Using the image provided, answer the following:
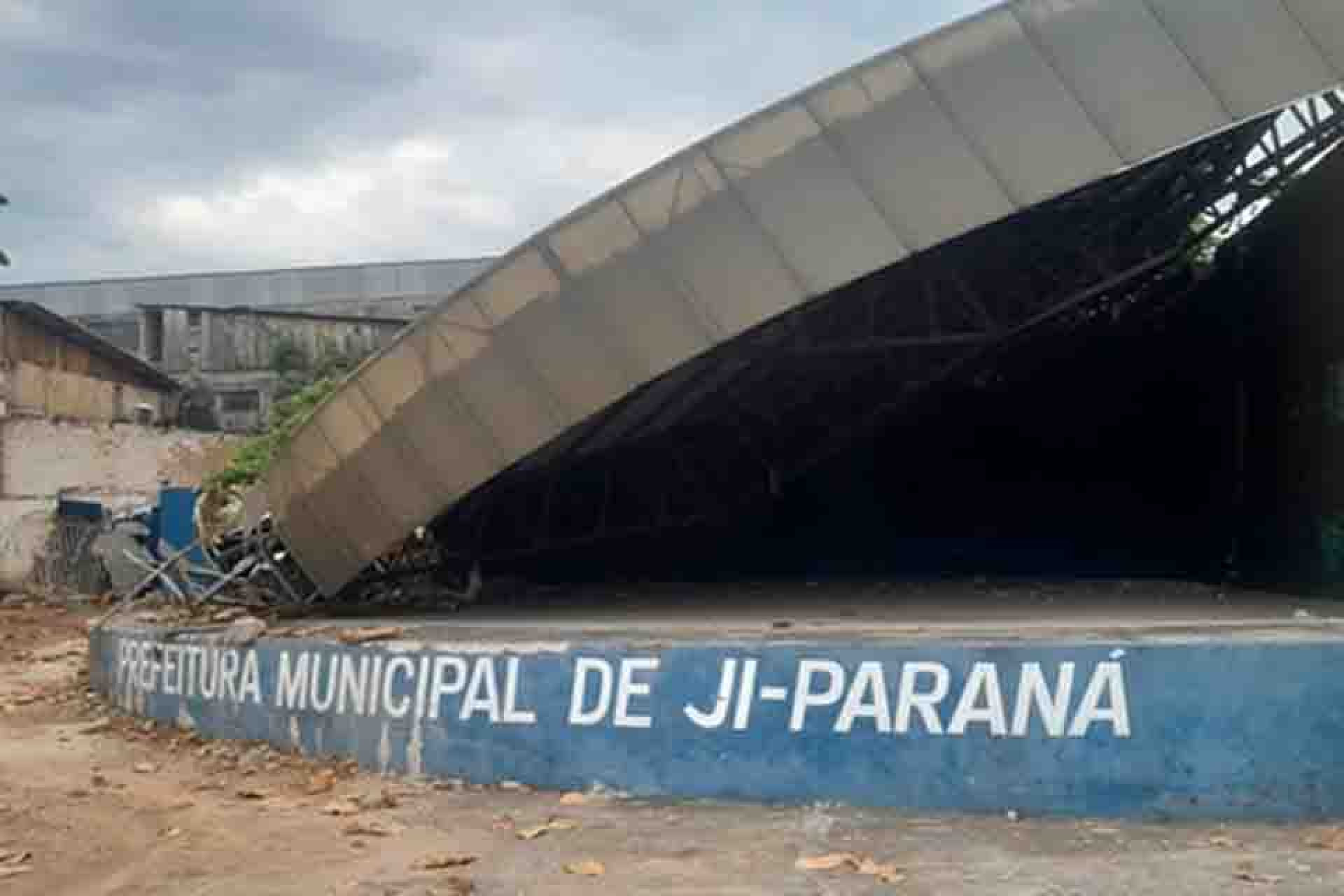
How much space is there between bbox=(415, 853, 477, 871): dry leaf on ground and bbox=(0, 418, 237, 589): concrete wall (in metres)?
22.4

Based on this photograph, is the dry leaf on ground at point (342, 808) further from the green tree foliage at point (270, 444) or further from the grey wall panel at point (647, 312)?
the green tree foliage at point (270, 444)

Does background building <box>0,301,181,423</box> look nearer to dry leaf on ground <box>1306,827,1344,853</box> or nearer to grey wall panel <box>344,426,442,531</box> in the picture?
grey wall panel <box>344,426,442,531</box>

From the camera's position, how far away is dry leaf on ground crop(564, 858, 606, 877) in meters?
8.10

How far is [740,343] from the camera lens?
1423cm

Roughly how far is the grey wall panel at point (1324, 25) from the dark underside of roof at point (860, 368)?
78.9 inches

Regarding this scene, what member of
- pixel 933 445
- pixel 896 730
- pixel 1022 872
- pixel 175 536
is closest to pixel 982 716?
pixel 896 730

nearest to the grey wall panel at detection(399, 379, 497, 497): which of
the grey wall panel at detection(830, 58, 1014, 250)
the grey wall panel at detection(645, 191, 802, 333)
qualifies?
the grey wall panel at detection(645, 191, 802, 333)

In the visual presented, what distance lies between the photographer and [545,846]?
879 centimetres

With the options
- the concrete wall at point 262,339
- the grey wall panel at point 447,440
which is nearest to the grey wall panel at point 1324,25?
the grey wall panel at point 447,440

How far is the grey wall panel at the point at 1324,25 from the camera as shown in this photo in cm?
1102

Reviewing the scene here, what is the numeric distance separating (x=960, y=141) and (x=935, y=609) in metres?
4.63

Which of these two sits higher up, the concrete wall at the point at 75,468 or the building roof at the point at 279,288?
the building roof at the point at 279,288

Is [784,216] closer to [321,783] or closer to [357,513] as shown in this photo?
[357,513]

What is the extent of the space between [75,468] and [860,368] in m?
19.5
